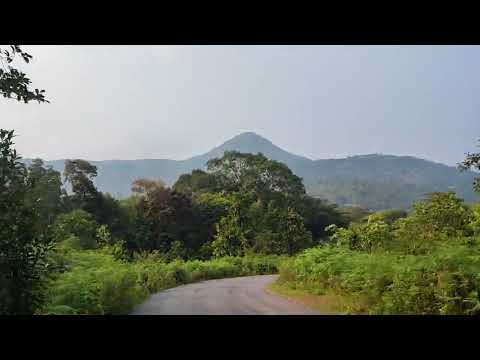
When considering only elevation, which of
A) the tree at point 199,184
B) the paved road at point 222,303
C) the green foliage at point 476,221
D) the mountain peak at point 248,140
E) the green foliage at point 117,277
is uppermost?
the mountain peak at point 248,140

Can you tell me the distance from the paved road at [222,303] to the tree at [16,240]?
12.0 feet

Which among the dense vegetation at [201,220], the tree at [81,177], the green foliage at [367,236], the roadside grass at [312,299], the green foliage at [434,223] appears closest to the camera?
the roadside grass at [312,299]

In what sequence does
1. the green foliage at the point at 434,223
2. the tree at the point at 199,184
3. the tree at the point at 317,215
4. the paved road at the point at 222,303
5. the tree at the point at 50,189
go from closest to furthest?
1. the tree at the point at 50,189
2. the paved road at the point at 222,303
3. the green foliage at the point at 434,223
4. the tree at the point at 317,215
5. the tree at the point at 199,184

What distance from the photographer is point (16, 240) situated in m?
3.73

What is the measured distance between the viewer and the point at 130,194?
43.2 ft

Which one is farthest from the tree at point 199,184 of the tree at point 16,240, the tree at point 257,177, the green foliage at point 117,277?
the tree at point 16,240

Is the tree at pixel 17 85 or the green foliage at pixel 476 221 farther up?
the tree at pixel 17 85

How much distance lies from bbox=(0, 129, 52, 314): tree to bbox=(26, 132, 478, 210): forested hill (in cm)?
830

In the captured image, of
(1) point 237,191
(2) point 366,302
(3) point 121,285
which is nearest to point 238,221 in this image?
(1) point 237,191

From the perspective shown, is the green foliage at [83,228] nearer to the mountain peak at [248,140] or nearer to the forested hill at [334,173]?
the forested hill at [334,173]

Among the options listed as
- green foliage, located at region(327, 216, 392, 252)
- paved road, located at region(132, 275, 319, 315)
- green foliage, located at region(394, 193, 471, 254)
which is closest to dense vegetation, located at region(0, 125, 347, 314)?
paved road, located at region(132, 275, 319, 315)

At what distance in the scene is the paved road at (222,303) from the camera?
7.43 meters

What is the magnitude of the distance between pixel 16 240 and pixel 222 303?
5.10m
